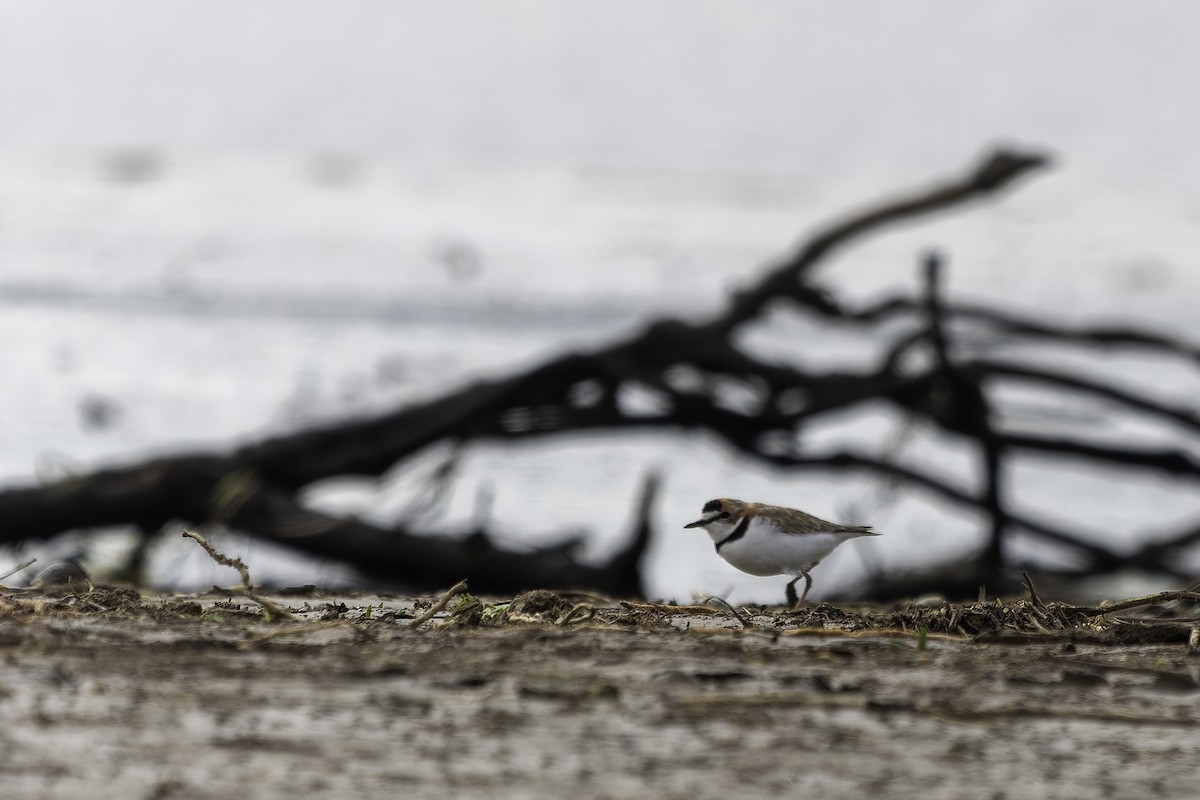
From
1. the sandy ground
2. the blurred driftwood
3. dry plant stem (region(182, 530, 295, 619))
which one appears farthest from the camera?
the blurred driftwood

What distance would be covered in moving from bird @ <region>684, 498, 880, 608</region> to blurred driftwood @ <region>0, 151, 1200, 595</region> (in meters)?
2.42

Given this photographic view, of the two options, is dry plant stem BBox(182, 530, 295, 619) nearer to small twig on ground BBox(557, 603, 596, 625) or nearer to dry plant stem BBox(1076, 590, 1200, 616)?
small twig on ground BBox(557, 603, 596, 625)

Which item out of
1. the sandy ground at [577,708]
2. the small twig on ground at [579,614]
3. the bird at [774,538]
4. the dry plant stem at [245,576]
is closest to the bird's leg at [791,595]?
the bird at [774,538]

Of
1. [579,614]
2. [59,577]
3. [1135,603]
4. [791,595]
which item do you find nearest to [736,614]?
[579,614]

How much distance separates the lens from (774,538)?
4184 millimetres

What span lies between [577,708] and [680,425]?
4.68 metres

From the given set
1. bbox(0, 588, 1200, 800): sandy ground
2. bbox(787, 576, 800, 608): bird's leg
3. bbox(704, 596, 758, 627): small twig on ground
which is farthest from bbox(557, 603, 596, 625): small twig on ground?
bbox(787, 576, 800, 608): bird's leg

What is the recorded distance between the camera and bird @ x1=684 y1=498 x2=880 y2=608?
420 centimetres

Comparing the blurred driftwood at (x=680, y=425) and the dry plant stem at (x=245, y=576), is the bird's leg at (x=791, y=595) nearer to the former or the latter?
the dry plant stem at (x=245, y=576)

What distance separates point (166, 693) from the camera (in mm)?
2682

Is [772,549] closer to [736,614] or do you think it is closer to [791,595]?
[791,595]

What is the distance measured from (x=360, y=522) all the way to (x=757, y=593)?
7.22ft

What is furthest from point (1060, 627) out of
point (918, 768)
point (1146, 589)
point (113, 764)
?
point (1146, 589)

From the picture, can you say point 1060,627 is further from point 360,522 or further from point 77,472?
point 77,472
